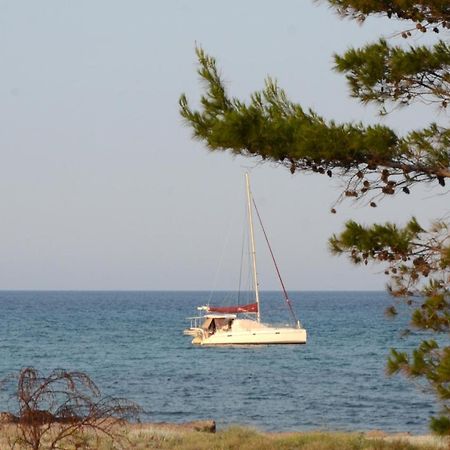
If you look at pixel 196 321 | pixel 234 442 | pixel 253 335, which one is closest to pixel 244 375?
pixel 253 335

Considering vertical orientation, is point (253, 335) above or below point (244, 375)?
above

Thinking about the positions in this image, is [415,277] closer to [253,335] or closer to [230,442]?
[230,442]

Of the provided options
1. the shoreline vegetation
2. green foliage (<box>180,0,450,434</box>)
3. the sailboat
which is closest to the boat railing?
the sailboat

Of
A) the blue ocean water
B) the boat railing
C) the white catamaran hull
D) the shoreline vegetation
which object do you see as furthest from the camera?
the boat railing

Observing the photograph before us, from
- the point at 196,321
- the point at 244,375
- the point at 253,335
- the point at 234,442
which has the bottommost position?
the point at 244,375

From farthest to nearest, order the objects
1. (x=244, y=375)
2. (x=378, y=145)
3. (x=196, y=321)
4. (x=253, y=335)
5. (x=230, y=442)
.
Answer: (x=196, y=321)
(x=253, y=335)
(x=244, y=375)
(x=230, y=442)
(x=378, y=145)

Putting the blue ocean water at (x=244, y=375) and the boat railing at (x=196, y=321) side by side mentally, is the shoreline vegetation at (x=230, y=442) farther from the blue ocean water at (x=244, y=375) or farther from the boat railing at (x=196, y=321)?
the boat railing at (x=196, y=321)

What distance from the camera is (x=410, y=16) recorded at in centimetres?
1186

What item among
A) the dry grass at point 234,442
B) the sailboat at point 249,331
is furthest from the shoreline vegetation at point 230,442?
the sailboat at point 249,331

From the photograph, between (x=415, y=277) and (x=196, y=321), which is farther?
(x=196, y=321)

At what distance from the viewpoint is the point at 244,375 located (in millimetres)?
45250

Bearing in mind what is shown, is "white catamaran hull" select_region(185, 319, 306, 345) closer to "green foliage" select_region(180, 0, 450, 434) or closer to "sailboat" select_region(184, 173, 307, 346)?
"sailboat" select_region(184, 173, 307, 346)

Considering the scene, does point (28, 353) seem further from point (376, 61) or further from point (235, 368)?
point (376, 61)

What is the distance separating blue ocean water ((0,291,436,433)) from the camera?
31.0m
